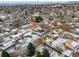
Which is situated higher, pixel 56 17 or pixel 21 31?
pixel 56 17

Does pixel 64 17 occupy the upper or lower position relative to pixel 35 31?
upper

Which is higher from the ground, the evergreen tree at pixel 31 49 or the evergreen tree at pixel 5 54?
the evergreen tree at pixel 31 49

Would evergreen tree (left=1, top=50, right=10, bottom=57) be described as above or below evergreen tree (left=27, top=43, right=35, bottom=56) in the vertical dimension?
below

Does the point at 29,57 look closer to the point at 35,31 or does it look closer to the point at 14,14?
the point at 35,31

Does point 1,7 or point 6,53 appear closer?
point 6,53

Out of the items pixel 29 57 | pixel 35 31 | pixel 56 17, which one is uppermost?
pixel 56 17

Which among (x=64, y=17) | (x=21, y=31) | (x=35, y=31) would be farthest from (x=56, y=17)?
(x=21, y=31)

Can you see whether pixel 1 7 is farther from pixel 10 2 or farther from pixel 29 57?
pixel 29 57

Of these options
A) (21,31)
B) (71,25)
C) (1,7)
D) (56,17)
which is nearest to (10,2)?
(1,7)

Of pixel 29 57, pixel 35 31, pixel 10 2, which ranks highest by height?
pixel 10 2
